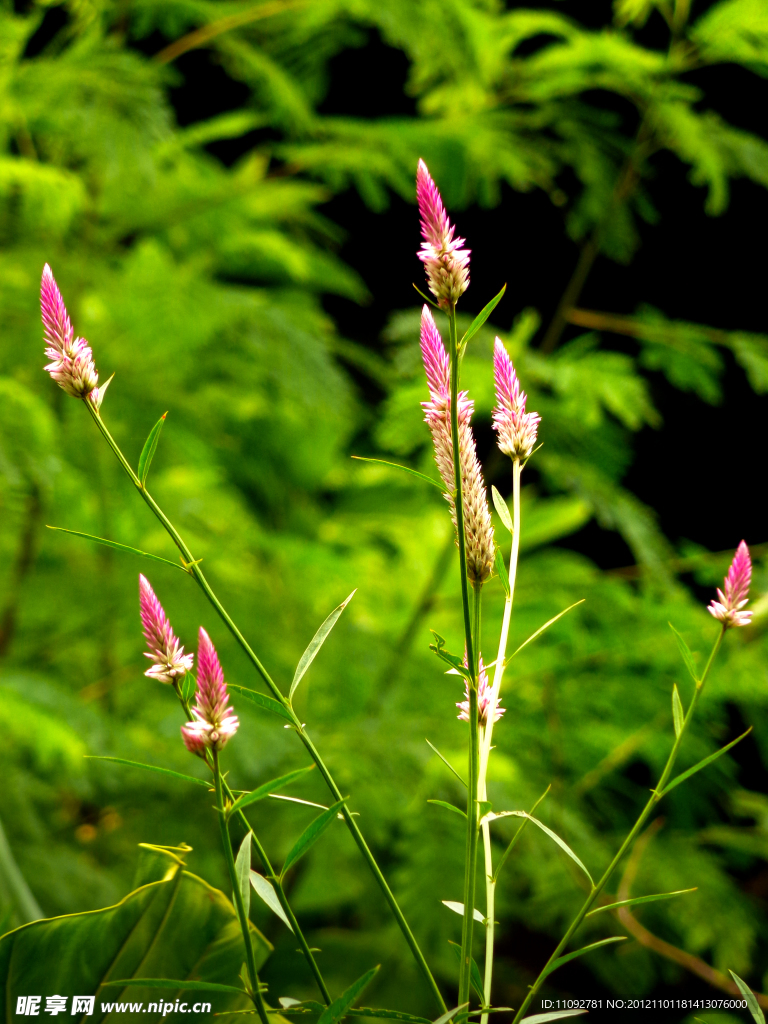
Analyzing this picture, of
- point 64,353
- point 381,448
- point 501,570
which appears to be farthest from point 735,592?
point 381,448

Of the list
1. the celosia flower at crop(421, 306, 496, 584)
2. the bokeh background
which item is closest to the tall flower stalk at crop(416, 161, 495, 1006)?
the celosia flower at crop(421, 306, 496, 584)

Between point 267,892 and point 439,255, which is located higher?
point 439,255

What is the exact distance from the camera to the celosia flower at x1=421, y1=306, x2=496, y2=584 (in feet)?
0.66

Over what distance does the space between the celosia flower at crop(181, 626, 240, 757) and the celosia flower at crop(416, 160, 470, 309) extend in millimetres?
88

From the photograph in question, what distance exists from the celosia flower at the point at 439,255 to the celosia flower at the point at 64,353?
0.08 m

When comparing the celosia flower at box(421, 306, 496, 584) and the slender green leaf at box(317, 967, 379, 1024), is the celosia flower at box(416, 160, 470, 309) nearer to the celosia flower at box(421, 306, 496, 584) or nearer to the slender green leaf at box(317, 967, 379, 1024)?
the celosia flower at box(421, 306, 496, 584)

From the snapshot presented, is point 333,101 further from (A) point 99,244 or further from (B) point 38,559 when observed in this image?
(B) point 38,559

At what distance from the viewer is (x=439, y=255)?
177mm

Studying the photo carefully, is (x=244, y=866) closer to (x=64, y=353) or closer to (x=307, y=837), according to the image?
(x=307, y=837)

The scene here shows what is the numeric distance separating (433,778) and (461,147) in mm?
791

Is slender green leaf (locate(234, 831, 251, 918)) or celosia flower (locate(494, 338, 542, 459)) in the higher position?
celosia flower (locate(494, 338, 542, 459))

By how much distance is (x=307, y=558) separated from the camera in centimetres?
123

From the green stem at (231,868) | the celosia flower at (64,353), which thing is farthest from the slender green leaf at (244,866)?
the celosia flower at (64,353)

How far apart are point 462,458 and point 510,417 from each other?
0.03 meters
